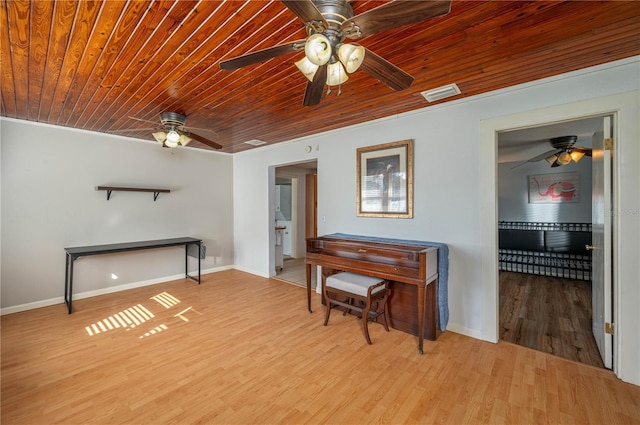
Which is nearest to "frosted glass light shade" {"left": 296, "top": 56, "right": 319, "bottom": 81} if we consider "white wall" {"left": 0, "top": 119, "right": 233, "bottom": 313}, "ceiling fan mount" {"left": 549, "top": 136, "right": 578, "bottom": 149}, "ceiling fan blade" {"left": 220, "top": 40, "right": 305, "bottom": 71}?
"ceiling fan blade" {"left": 220, "top": 40, "right": 305, "bottom": 71}

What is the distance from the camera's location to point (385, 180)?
3.30 metres

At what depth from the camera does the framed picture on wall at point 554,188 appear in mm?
4996

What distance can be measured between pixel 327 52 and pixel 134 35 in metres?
1.35

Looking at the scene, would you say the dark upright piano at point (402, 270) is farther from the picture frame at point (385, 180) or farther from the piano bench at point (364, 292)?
the picture frame at point (385, 180)

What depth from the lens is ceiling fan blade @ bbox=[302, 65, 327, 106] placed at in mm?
1566

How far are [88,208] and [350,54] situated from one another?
4.42 metres

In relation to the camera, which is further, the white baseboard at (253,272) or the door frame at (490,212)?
the white baseboard at (253,272)

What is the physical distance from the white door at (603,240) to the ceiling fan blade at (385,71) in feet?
5.95

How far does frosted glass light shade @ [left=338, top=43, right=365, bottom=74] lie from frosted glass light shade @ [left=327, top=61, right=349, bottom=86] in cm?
11

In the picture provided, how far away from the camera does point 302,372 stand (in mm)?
2156

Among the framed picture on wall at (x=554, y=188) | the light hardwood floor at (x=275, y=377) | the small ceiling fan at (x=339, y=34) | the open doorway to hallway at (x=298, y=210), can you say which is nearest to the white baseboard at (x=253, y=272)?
the open doorway to hallway at (x=298, y=210)

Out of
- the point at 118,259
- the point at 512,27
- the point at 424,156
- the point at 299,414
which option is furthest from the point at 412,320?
the point at 118,259

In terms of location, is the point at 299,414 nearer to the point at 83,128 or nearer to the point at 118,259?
the point at 118,259

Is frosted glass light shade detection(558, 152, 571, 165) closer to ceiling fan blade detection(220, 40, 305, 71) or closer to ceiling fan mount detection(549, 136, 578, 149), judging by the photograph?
ceiling fan mount detection(549, 136, 578, 149)
